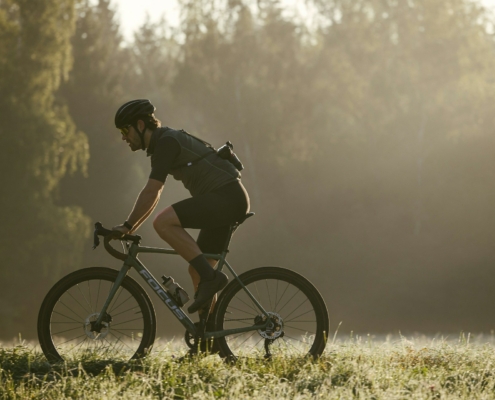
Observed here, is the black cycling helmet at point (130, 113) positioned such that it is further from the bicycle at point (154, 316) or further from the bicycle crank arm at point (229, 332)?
the bicycle crank arm at point (229, 332)

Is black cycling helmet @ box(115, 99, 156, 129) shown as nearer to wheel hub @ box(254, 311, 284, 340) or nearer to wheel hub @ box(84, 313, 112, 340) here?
wheel hub @ box(84, 313, 112, 340)

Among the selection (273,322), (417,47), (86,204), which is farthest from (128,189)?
(273,322)

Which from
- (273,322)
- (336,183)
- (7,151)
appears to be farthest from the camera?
(336,183)

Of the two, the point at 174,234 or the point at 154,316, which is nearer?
the point at 174,234

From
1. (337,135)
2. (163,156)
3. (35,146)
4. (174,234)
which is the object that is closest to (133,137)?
(163,156)

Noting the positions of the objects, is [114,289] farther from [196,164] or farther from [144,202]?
[196,164]

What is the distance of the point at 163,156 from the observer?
17.8 ft

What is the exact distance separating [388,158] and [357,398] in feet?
113

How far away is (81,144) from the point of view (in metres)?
23.3

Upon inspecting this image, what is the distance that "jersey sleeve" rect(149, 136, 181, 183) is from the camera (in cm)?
540

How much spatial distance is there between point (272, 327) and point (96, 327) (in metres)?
1.31

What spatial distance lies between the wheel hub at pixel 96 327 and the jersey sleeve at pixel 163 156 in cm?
114

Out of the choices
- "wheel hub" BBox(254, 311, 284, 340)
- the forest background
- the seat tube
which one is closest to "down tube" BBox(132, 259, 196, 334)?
the seat tube

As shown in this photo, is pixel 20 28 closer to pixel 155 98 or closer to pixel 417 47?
pixel 417 47
